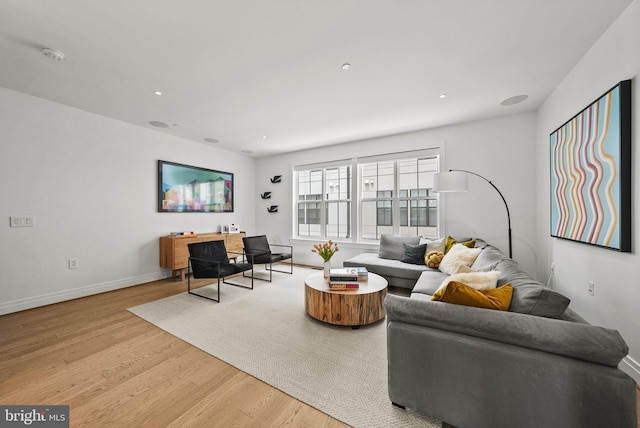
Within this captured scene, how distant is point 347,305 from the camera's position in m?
2.56

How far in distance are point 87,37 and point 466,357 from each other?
3588 mm

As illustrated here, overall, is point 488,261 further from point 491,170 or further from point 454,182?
point 491,170

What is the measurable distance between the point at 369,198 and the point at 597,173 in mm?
3234

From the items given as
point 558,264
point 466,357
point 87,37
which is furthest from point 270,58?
point 558,264

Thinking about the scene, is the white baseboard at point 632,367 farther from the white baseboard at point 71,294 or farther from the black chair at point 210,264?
the white baseboard at point 71,294

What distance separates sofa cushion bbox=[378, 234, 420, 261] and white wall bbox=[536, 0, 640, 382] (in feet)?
5.70

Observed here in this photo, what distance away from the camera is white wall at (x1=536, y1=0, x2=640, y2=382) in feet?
5.83

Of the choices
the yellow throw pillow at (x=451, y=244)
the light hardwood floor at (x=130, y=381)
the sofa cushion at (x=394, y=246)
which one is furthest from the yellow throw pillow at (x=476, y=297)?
the sofa cushion at (x=394, y=246)

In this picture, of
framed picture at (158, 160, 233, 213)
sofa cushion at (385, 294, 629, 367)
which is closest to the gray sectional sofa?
sofa cushion at (385, 294, 629, 367)

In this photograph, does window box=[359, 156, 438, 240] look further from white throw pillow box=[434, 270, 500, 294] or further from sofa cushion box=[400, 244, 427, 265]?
white throw pillow box=[434, 270, 500, 294]

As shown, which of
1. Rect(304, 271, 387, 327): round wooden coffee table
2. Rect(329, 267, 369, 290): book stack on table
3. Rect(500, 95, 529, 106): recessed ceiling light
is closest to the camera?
Rect(304, 271, 387, 327): round wooden coffee table

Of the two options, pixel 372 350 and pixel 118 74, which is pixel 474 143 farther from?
pixel 118 74

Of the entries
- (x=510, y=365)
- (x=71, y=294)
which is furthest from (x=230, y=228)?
(x=510, y=365)

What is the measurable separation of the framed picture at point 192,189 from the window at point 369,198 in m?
1.68
